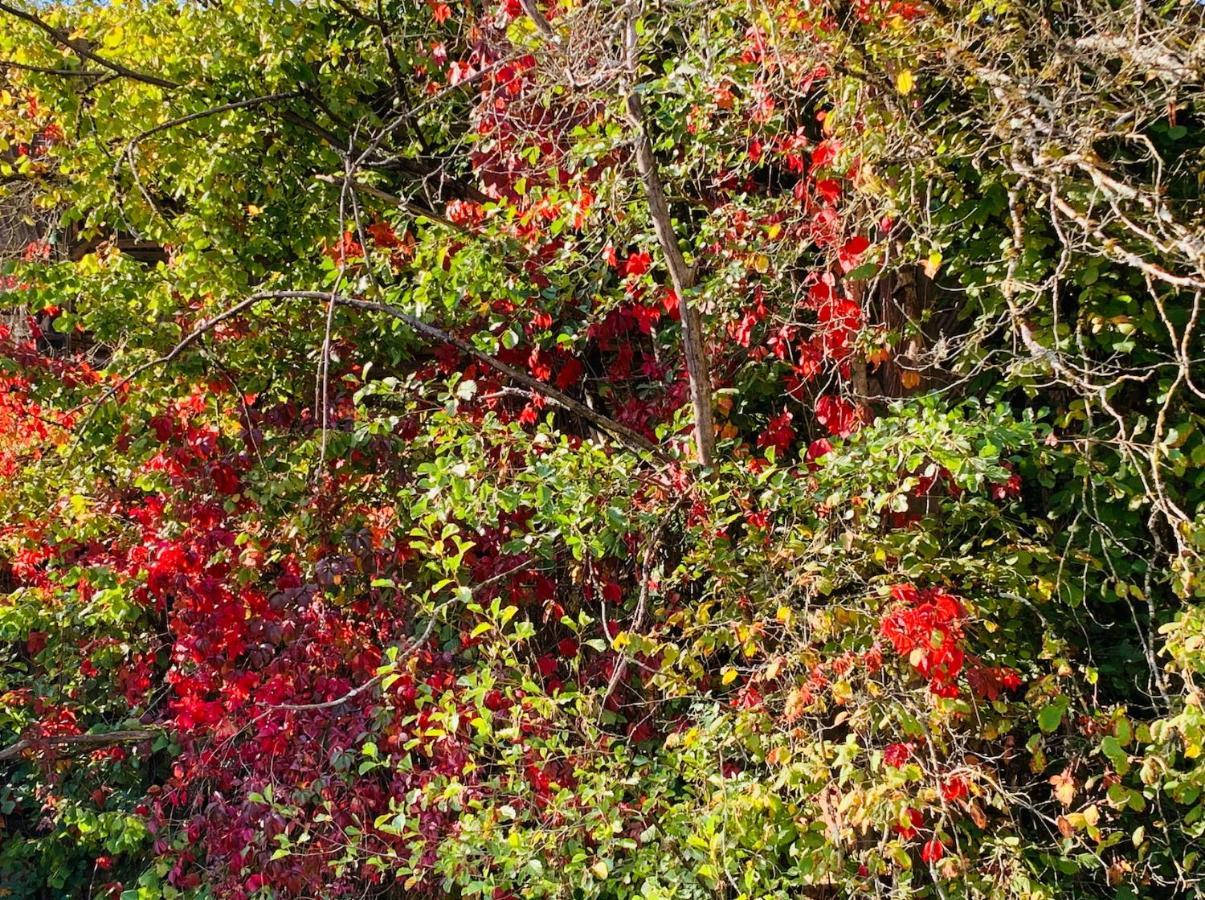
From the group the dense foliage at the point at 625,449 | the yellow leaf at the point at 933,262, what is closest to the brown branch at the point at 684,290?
the dense foliage at the point at 625,449

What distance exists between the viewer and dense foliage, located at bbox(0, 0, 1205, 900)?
2.88 meters

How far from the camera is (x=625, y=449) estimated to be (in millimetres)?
3607

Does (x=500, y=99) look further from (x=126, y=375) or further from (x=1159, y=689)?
(x=1159, y=689)

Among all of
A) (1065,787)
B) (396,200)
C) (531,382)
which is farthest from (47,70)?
(1065,787)

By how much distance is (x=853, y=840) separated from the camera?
9.36 ft

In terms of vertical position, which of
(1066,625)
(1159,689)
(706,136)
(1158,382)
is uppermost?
(706,136)

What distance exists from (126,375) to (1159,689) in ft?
11.5

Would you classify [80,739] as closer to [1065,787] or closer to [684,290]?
[684,290]

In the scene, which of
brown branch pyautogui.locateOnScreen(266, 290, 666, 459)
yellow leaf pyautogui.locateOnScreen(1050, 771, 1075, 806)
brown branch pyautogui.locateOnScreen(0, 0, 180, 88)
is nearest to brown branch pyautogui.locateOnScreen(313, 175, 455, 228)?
brown branch pyautogui.locateOnScreen(266, 290, 666, 459)

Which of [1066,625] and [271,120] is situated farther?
[271,120]

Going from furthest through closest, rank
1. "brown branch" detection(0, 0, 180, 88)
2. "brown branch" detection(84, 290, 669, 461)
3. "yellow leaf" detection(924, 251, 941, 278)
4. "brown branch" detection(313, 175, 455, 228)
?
"brown branch" detection(313, 175, 455, 228)
"brown branch" detection(0, 0, 180, 88)
"brown branch" detection(84, 290, 669, 461)
"yellow leaf" detection(924, 251, 941, 278)

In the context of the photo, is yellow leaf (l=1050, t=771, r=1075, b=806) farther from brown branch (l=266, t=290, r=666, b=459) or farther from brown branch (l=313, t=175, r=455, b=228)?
brown branch (l=313, t=175, r=455, b=228)

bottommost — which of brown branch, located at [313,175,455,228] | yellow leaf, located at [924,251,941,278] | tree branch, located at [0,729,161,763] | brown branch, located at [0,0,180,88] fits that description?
tree branch, located at [0,729,161,763]

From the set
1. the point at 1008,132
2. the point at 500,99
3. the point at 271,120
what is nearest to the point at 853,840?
the point at 1008,132
